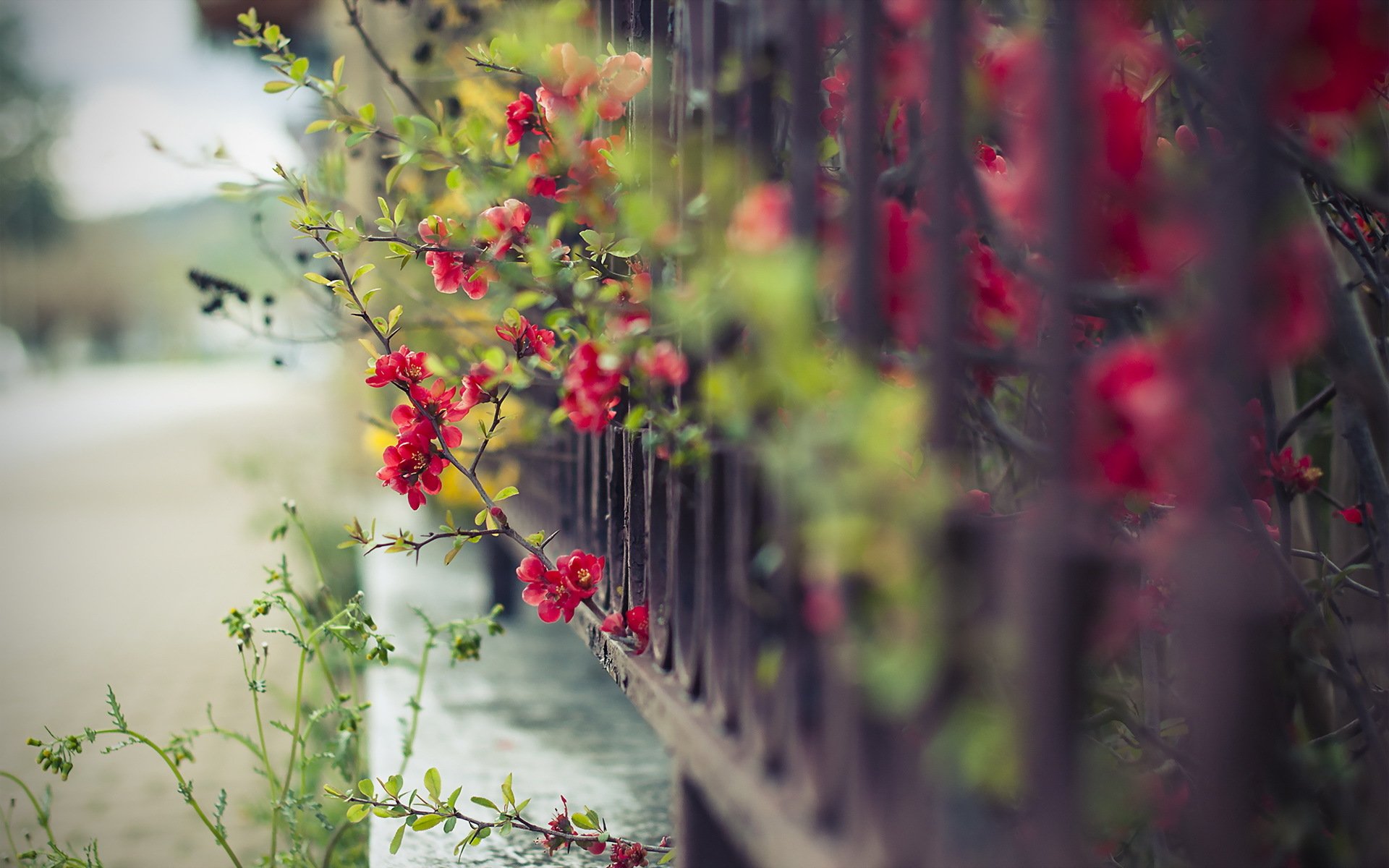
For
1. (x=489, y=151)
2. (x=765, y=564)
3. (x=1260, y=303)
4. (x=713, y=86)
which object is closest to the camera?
(x=1260, y=303)

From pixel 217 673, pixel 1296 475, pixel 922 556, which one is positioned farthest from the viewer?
pixel 217 673

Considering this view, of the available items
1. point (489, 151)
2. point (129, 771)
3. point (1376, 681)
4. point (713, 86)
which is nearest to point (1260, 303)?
point (713, 86)

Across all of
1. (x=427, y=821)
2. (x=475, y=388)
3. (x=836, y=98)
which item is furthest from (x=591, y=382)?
(x=427, y=821)

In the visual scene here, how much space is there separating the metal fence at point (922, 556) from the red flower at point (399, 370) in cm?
47

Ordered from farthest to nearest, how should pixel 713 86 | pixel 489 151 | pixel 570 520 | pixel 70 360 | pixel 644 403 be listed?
1. pixel 70 360
2. pixel 570 520
3. pixel 489 151
4. pixel 644 403
5. pixel 713 86

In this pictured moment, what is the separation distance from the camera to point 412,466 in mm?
1485

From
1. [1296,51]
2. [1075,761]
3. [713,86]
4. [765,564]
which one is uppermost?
[713,86]

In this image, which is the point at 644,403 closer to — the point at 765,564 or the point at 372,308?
the point at 765,564

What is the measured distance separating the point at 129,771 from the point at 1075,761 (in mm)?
3927

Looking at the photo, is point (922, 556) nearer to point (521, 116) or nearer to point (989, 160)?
point (989, 160)

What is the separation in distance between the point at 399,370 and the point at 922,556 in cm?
102

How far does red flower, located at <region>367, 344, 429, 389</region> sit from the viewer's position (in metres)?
1.48

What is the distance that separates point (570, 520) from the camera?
2.07 meters

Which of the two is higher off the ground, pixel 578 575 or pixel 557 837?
pixel 578 575
